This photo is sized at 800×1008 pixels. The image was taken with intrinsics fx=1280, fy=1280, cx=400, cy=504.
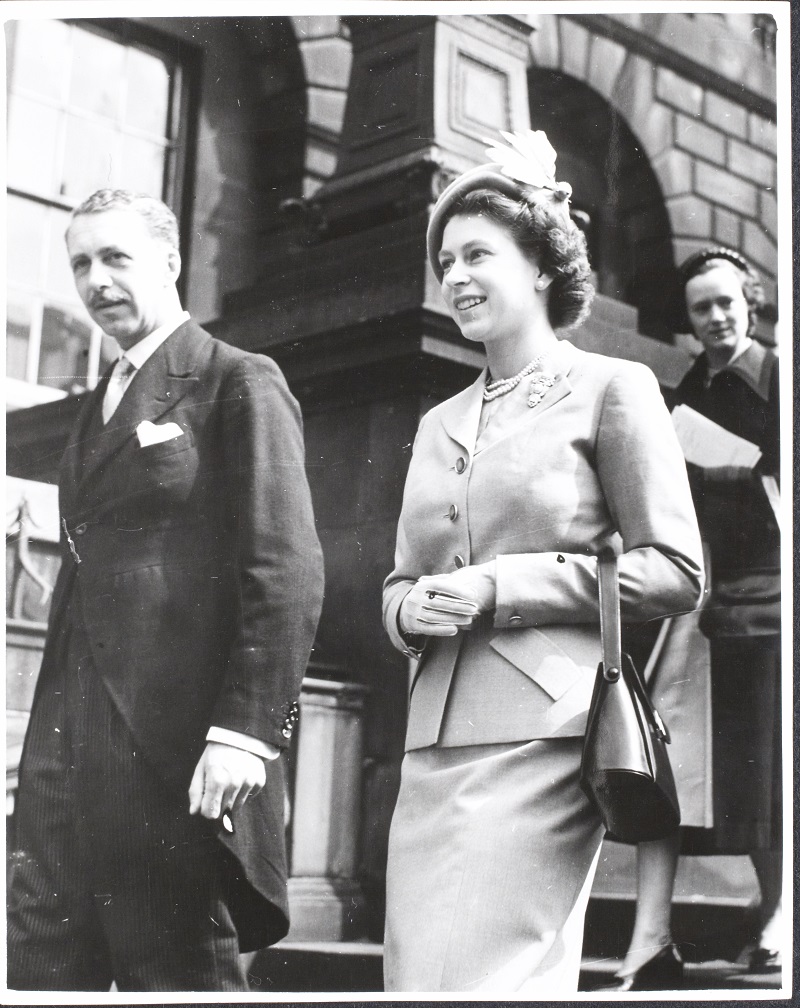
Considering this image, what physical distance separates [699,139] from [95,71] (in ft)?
4.90

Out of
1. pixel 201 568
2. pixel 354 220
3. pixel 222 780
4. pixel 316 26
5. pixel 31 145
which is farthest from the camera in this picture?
pixel 354 220

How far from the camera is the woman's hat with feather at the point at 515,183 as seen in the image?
2535 mm

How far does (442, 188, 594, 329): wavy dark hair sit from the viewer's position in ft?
8.29

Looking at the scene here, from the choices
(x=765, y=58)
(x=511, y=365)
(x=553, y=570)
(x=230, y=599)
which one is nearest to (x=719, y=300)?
(x=765, y=58)

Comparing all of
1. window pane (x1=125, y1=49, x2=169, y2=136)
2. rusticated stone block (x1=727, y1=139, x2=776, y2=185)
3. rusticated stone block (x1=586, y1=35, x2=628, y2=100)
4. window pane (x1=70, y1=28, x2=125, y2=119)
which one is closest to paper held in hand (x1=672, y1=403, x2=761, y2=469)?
rusticated stone block (x1=727, y1=139, x2=776, y2=185)

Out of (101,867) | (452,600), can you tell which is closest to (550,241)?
(452,600)

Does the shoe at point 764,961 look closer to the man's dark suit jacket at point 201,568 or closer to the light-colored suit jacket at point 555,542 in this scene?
the light-colored suit jacket at point 555,542

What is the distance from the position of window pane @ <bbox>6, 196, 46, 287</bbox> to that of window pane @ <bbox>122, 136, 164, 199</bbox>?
237mm

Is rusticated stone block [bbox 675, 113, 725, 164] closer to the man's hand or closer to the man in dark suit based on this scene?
the man in dark suit

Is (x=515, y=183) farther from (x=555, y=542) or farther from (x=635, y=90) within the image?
(x=635, y=90)

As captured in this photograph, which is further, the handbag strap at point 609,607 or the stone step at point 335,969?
the stone step at point 335,969

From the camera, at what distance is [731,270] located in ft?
10.3

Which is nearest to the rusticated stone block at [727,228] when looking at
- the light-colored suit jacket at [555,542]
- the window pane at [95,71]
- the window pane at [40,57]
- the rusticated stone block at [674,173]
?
the rusticated stone block at [674,173]

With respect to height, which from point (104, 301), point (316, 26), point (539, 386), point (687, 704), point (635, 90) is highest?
point (316, 26)
